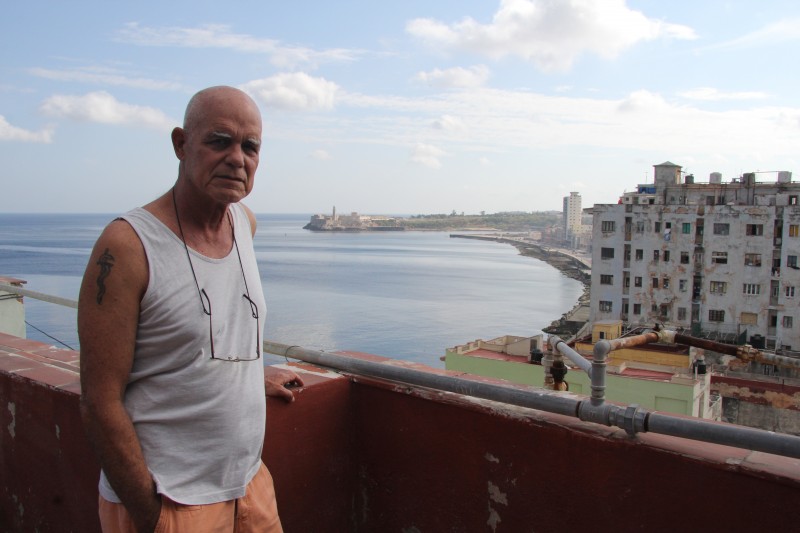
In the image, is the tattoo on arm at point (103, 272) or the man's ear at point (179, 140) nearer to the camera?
the tattoo on arm at point (103, 272)

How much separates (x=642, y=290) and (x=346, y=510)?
33595mm

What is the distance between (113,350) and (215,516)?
1.46 ft

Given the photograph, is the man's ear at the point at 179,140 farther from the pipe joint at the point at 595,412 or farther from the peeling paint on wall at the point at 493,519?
the peeling paint on wall at the point at 493,519

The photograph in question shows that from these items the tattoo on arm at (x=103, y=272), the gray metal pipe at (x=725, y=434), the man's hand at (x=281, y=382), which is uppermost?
the tattoo on arm at (x=103, y=272)

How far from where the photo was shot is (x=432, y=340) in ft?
115

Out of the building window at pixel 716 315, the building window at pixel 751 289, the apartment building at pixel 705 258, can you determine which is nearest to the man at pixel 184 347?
the apartment building at pixel 705 258

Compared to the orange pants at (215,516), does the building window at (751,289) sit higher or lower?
lower

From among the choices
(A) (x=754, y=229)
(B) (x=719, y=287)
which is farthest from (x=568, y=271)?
(A) (x=754, y=229)

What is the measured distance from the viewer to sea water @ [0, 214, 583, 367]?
34.4m

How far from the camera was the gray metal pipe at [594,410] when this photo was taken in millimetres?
1440

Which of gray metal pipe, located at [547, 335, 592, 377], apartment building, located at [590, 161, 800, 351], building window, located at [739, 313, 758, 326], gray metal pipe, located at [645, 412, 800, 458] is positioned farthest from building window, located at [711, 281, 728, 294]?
gray metal pipe, located at [645, 412, 800, 458]

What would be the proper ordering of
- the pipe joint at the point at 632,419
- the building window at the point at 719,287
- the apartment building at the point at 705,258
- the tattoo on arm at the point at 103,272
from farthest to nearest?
the building window at the point at 719,287 < the apartment building at the point at 705,258 < the pipe joint at the point at 632,419 < the tattoo on arm at the point at 103,272

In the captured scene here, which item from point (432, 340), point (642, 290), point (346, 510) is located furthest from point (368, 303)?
point (346, 510)

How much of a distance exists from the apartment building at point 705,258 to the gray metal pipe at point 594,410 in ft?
104
